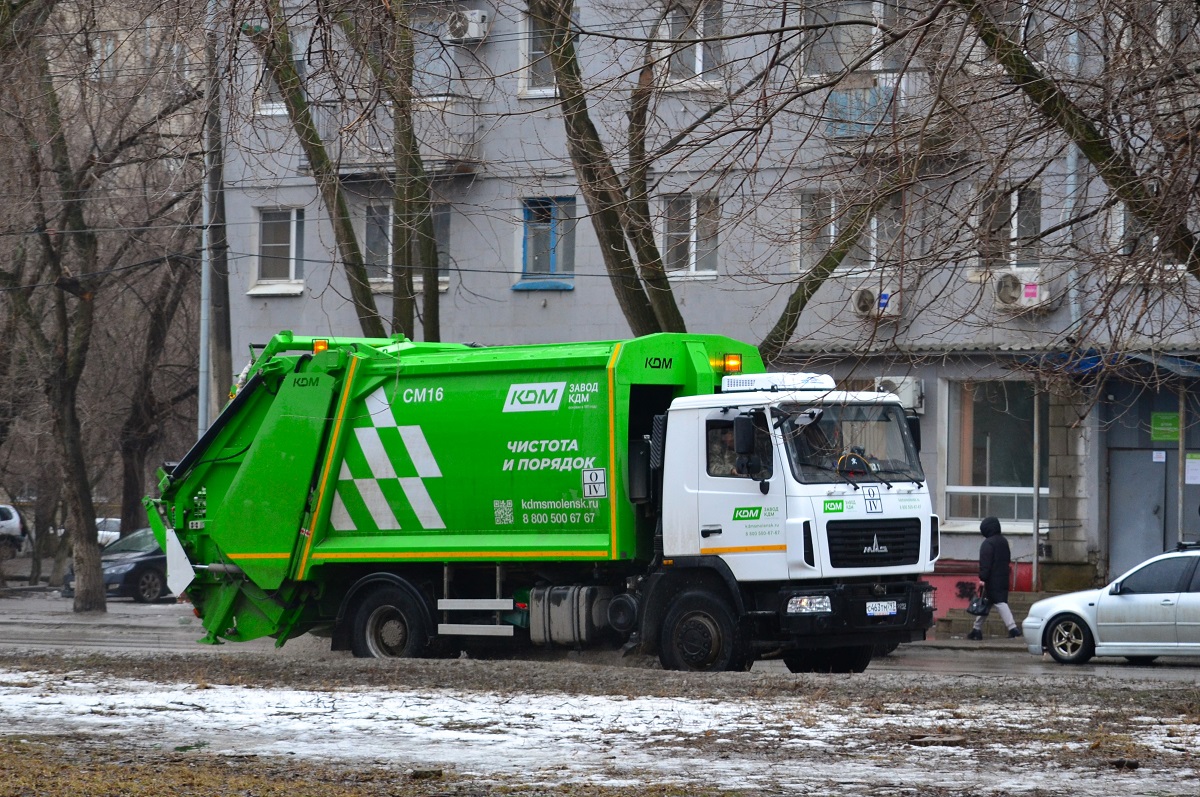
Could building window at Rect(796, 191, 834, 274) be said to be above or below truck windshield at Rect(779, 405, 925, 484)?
above

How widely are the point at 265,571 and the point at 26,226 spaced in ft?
37.3

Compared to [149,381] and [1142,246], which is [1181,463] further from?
[149,381]

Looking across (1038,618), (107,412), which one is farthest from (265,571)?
(107,412)

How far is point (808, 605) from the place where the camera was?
13.3 meters

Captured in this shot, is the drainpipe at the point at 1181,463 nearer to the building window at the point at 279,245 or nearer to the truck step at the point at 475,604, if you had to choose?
the truck step at the point at 475,604

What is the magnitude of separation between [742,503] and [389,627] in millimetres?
3855

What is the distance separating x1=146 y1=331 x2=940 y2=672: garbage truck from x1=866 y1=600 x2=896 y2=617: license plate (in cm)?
1

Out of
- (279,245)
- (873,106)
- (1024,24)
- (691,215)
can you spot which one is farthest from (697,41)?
(279,245)

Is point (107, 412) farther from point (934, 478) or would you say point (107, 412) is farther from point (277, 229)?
point (934, 478)

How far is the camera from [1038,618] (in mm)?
17281

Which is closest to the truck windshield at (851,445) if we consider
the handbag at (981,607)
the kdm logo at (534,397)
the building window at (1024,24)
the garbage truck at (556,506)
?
the garbage truck at (556,506)

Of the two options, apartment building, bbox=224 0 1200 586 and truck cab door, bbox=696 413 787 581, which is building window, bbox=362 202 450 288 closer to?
apartment building, bbox=224 0 1200 586

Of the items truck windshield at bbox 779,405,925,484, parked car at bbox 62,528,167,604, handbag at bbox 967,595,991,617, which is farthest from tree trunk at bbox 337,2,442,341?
parked car at bbox 62,528,167,604

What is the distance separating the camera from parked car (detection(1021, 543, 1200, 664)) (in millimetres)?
16141
